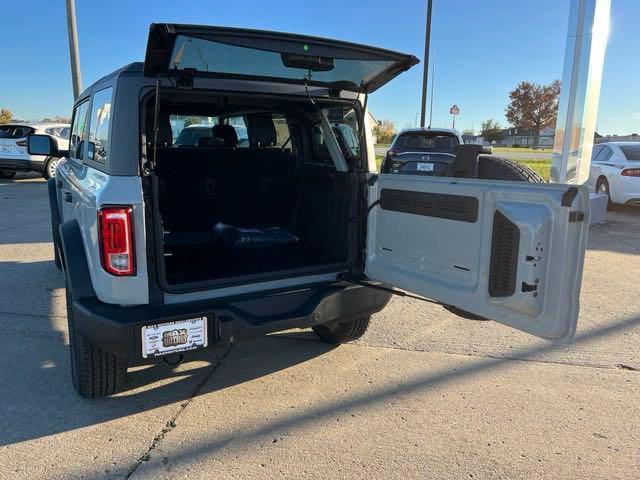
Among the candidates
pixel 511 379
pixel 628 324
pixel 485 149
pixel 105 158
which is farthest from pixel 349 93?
pixel 628 324

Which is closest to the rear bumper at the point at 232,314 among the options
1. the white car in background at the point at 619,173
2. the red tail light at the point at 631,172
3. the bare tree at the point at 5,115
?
the white car in background at the point at 619,173

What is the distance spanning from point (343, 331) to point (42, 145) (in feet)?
11.2

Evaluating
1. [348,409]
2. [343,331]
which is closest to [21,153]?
[343,331]

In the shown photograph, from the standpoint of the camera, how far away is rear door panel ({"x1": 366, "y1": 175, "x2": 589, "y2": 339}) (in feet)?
6.76

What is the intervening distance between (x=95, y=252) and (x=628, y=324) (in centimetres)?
422

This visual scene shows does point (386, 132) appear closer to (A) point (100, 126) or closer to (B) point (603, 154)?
(B) point (603, 154)

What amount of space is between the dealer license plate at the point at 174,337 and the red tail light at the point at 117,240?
315 mm

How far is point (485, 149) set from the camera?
2.90 meters

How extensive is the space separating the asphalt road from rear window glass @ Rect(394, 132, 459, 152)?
7262mm

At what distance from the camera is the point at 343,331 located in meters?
3.71

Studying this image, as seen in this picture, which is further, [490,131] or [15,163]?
[490,131]

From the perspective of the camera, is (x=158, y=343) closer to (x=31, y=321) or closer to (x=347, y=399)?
(x=347, y=399)

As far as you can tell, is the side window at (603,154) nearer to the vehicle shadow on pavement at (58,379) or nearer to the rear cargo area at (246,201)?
the rear cargo area at (246,201)

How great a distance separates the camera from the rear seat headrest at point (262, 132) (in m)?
4.55
